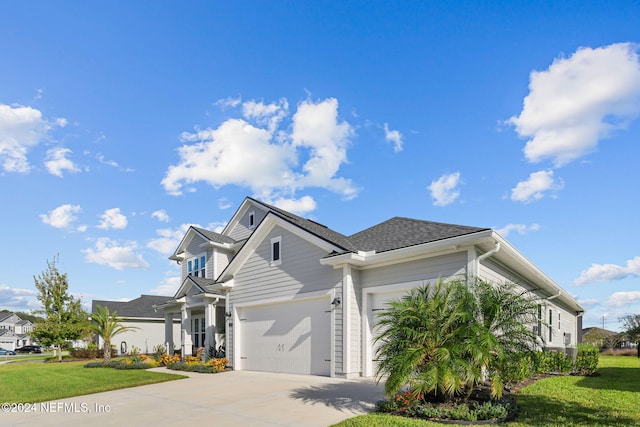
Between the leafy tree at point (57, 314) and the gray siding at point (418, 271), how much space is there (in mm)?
24616

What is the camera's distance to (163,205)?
63.3 ft

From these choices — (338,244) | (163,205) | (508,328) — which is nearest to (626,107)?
(508,328)

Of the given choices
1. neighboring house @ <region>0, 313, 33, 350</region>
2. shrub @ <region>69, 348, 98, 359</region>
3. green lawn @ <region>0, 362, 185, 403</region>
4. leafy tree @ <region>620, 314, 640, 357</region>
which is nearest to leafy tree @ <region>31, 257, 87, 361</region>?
shrub @ <region>69, 348, 98, 359</region>

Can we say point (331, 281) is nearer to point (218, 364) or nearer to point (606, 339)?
point (218, 364)

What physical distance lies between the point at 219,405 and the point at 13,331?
8861 centimetres

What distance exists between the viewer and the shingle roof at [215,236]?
903 inches

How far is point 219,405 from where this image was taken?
8.98 m

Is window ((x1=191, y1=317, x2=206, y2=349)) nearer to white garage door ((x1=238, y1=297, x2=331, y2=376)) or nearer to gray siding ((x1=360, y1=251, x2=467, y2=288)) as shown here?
white garage door ((x1=238, y1=297, x2=331, y2=376))

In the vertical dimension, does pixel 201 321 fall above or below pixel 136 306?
above

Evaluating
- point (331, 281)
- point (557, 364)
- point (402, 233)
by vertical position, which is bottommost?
point (557, 364)

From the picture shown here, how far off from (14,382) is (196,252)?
11.1 meters

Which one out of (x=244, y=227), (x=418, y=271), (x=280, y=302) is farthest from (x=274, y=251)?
(x=244, y=227)

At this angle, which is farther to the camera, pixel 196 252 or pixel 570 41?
pixel 196 252

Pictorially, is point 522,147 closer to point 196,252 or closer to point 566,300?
point 566,300
